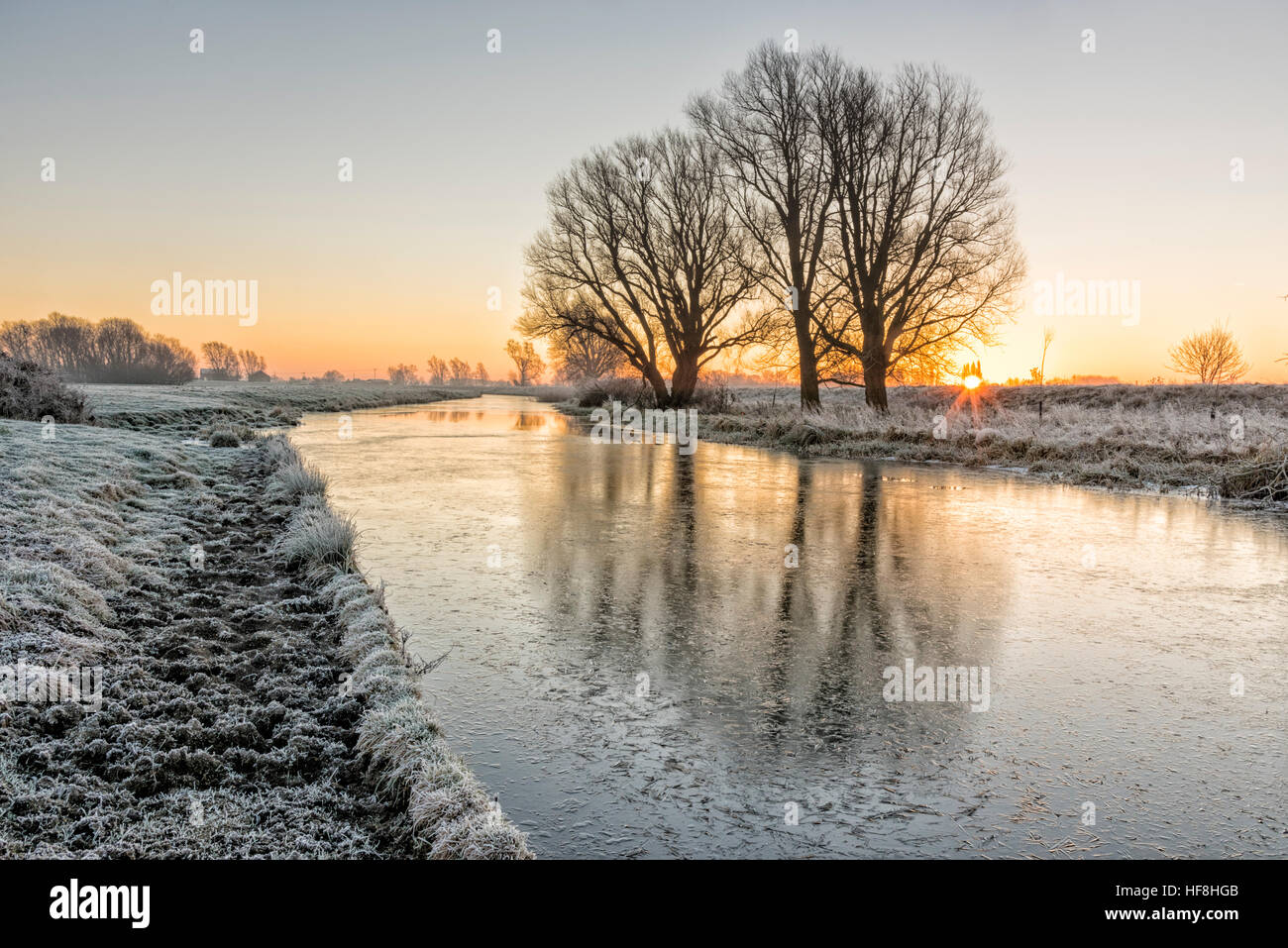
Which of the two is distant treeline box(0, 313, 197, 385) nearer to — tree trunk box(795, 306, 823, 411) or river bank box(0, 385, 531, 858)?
tree trunk box(795, 306, 823, 411)

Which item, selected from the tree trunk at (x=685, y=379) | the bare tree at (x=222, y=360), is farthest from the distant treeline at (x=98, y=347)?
the tree trunk at (x=685, y=379)

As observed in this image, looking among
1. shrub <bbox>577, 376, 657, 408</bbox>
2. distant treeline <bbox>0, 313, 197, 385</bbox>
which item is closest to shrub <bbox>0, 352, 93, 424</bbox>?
shrub <bbox>577, 376, 657, 408</bbox>

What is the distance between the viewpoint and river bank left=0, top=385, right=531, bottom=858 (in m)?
3.13

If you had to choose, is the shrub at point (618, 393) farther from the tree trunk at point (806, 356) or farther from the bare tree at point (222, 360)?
the bare tree at point (222, 360)

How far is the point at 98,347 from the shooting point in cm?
10675

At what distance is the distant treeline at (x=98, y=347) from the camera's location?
98562 mm

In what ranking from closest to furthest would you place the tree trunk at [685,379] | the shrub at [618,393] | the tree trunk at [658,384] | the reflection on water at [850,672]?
the reflection on water at [850,672]
the tree trunk at [685,379]
the tree trunk at [658,384]
the shrub at [618,393]

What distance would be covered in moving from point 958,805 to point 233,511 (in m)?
10.4

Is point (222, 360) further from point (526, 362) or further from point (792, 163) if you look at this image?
point (792, 163)

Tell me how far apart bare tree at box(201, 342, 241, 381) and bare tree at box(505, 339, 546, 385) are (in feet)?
217

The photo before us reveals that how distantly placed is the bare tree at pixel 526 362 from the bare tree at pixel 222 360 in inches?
2604
